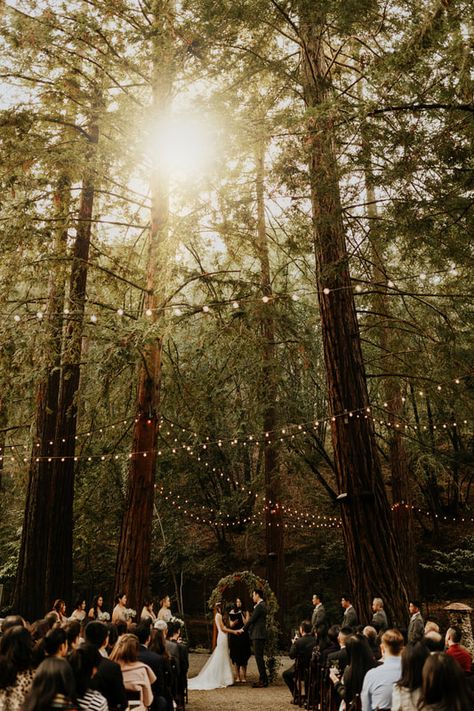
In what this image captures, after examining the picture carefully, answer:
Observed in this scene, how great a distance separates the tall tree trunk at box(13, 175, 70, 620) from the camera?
10953mm

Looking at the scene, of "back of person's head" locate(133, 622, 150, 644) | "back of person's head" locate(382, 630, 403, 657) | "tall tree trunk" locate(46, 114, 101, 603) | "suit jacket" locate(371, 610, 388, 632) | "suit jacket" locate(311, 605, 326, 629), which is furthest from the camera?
"tall tree trunk" locate(46, 114, 101, 603)

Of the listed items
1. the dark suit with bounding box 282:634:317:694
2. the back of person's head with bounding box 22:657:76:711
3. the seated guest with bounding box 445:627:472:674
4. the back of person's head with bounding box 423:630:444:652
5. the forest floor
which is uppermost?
the back of person's head with bounding box 22:657:76:711

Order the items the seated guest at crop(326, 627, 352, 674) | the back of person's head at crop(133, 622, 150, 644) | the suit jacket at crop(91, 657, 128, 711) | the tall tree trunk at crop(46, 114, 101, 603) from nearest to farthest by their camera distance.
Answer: the suit jacket at crop(91, 657, 128, 711) → the back of person's head at crop(133, 622, 150, 644) → the seated guest at crop(326, 627, 352, 674) → the tall tree trunk at crop(46, 114, 101, 603)

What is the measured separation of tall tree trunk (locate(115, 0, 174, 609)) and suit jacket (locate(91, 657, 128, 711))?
5.36 metres

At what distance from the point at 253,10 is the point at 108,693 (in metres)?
7.56

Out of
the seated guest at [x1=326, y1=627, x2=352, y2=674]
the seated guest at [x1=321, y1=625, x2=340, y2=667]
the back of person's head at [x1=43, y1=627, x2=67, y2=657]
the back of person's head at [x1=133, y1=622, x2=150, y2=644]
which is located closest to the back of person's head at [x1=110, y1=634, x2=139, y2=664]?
the back of person's head at [x1=43, y1=627, x2=67, y2=657]

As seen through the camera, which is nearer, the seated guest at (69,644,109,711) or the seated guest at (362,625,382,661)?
the seated guest at (69,644,109,711)

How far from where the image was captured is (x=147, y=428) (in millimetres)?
10391

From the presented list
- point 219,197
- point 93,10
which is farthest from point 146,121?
point 219,197

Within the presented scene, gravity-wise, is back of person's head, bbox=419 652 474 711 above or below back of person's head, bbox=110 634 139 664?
below

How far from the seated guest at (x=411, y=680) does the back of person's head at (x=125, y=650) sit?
198 cm

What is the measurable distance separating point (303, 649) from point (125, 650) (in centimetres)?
431

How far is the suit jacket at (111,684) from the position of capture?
3.88m

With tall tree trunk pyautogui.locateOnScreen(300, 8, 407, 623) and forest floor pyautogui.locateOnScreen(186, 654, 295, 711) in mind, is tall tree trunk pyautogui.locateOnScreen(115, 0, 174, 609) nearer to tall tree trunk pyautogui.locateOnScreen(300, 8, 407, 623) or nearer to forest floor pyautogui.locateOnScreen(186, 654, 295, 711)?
forest floor pyautogui.locateOnScreen(186, 654, 295, 711)
